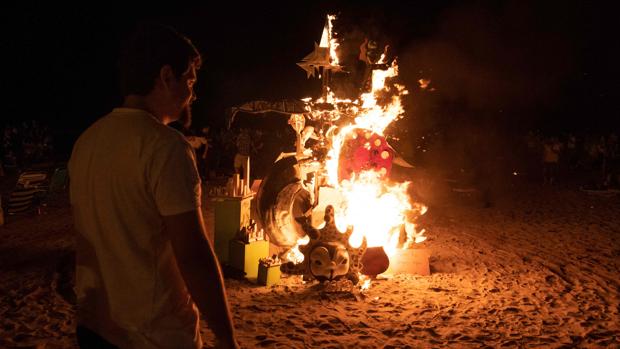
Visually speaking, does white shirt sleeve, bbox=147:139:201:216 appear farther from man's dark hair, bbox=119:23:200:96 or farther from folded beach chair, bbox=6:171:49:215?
folded beach chair, bbox=6:171:49:215

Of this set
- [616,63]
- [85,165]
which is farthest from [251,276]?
[616,63]

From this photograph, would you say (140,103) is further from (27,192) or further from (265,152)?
(265,152)

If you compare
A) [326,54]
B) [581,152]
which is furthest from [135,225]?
[581,152]

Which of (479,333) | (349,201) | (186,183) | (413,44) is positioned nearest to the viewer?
(186,183)

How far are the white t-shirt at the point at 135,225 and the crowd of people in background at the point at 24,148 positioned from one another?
21.2m

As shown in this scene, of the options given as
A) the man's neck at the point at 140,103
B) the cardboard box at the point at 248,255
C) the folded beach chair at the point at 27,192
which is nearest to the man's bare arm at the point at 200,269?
the man's neck at the point at 140,103

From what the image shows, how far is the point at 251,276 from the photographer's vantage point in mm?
7301

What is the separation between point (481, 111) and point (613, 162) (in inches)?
495

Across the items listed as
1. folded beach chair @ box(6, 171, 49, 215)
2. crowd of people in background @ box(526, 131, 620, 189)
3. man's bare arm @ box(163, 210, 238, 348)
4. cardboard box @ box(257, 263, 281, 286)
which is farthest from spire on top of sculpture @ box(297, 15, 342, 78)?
crowd of people in background @ box(526, 131, 620, 189)

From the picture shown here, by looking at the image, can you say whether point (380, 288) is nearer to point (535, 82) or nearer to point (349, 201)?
point (349, 201)

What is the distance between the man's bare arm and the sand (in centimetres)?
346

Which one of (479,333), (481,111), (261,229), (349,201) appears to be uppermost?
(481,111)

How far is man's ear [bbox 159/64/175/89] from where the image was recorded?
180 centimetres

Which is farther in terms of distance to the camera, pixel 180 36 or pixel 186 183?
pixel 180 36
